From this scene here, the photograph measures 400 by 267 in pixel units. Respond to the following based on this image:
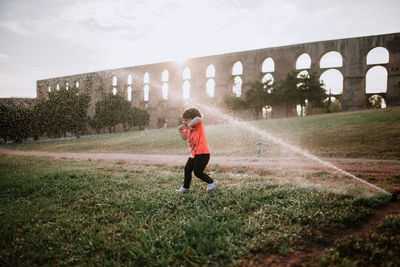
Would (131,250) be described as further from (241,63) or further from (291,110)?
(241,63)

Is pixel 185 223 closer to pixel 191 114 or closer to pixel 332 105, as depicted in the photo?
pixel 191 114

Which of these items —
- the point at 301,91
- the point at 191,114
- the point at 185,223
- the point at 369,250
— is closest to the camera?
the point at 369,250

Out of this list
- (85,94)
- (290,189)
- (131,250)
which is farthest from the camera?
(85,94)

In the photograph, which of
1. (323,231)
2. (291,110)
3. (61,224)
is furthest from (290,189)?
(291,110)

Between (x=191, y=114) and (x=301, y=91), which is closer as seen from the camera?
(x=191, y=114)

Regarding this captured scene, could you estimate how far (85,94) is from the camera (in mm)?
23203

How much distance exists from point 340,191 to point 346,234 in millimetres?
1125

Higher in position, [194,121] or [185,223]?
[194,121]

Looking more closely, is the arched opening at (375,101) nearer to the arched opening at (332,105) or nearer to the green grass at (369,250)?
the arched opening at (332,105)

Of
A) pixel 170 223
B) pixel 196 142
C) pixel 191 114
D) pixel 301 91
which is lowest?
pixel 170 223

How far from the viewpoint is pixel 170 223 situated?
8.44 feet

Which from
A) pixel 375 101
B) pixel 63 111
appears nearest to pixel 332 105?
pixel 375 101

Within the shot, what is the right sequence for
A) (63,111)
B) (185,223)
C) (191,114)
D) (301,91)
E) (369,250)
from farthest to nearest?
(301,91) → (63,111) → (191,114) → (185,223) → (369,250)

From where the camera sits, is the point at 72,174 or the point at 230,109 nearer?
the point at 72,174
